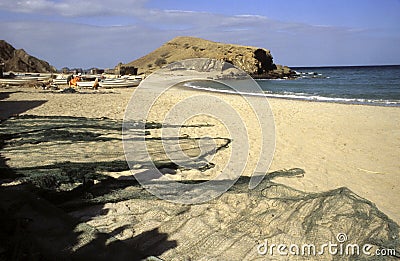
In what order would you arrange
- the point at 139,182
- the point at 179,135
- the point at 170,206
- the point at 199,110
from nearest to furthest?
the point at 170,206 < the point at 139,182 < the point at 179,135 < the point at 199,110

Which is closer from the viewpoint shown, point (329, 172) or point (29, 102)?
point (329, 172)

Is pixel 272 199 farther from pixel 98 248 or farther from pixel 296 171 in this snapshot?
pixel 98 248

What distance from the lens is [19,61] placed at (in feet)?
125

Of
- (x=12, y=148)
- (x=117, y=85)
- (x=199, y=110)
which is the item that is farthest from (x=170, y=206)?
(x=117, y=85)

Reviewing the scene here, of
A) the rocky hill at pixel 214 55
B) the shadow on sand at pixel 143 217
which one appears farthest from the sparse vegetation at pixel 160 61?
the shadow on sand at pixel 143 217

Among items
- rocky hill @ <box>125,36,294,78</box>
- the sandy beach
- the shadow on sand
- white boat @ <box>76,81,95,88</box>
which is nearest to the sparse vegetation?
rocky hill @ <box>125,36,294,78</box>

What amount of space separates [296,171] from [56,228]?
11.8 feet

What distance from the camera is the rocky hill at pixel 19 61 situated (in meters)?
37.8

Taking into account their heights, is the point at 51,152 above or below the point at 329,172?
above

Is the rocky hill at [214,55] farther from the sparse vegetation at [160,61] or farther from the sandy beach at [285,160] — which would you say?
the sandy beach at [285,160]

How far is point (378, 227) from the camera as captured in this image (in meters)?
3.09

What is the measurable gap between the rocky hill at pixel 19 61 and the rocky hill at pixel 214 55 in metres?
13.6

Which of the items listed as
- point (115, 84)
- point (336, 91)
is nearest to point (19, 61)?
point (115, 84)

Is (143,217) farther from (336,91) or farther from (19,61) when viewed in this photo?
(19,61)
